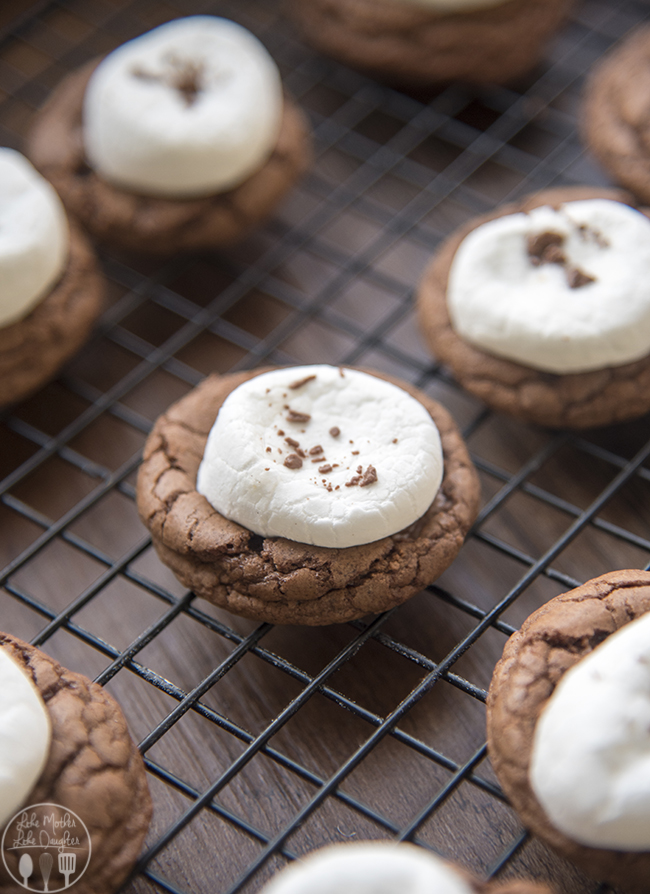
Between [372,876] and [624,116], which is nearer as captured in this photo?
[372,876]

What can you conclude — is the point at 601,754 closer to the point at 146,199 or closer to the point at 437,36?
the point at 146,199

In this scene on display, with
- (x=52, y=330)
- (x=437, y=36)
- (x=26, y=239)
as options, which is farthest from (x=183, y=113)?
(x=437, y=36)

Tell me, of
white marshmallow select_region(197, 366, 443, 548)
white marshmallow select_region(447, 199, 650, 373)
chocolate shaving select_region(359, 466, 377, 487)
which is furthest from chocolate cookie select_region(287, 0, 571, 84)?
chocolate shaving select_region(359, 466, 377, 487)

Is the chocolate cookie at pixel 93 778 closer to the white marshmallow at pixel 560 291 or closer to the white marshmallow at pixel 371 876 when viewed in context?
the white marshmallow at pixel 371 876

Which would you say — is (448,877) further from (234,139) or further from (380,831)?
(234,139)

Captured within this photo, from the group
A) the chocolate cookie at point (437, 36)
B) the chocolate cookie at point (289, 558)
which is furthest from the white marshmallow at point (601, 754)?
the chocolate cookie at point (437, 36)


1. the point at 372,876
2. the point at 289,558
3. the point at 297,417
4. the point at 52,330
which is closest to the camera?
the point at 372,876

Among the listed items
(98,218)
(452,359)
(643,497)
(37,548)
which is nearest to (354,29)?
(98,218)
